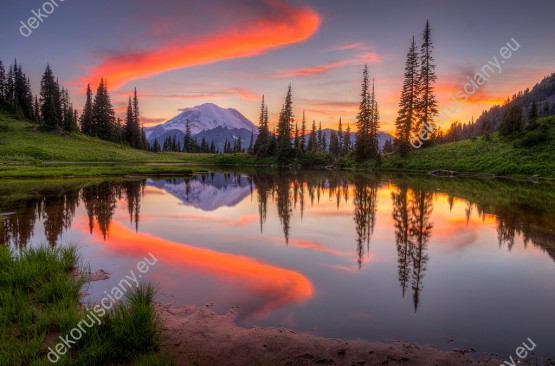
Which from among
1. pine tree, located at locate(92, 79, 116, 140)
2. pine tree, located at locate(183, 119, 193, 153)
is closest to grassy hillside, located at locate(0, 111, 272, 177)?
pine tree, located at locate(92, 79, 116, 140)

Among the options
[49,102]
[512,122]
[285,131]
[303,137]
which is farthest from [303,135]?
[49,102]

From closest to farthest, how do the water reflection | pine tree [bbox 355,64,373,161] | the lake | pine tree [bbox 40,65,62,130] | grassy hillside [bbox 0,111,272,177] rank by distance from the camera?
the lake → the water reflection → grassy hillside [bbox 0,111,272,177] → pine tree [bbox 355,64,373,161] → pine tree [bbox 40,65,62,130]

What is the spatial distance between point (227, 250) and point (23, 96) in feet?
412

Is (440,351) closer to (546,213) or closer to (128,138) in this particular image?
(546,213)

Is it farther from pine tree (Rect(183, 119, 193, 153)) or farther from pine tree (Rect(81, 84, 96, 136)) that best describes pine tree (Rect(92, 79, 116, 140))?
pine tree (Rect(183, 119, 193, 153))

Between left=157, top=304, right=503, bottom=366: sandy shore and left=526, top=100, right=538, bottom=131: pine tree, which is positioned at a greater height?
left=526, top=100, right=538, bottom=131: pine tree

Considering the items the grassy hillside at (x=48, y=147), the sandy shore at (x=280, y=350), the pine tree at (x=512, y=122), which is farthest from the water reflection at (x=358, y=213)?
the grassy hillside at (x=48, y=147)

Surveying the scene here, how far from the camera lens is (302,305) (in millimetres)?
6867

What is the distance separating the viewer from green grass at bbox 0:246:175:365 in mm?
4480

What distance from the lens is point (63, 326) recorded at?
520 cm

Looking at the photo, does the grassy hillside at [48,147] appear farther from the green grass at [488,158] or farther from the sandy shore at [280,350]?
the sandy shore at [280,350]

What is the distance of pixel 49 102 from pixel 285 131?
65.9 m

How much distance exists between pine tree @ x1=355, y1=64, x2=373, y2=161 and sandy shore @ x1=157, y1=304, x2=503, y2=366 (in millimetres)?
69227

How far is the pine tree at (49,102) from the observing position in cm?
8525
